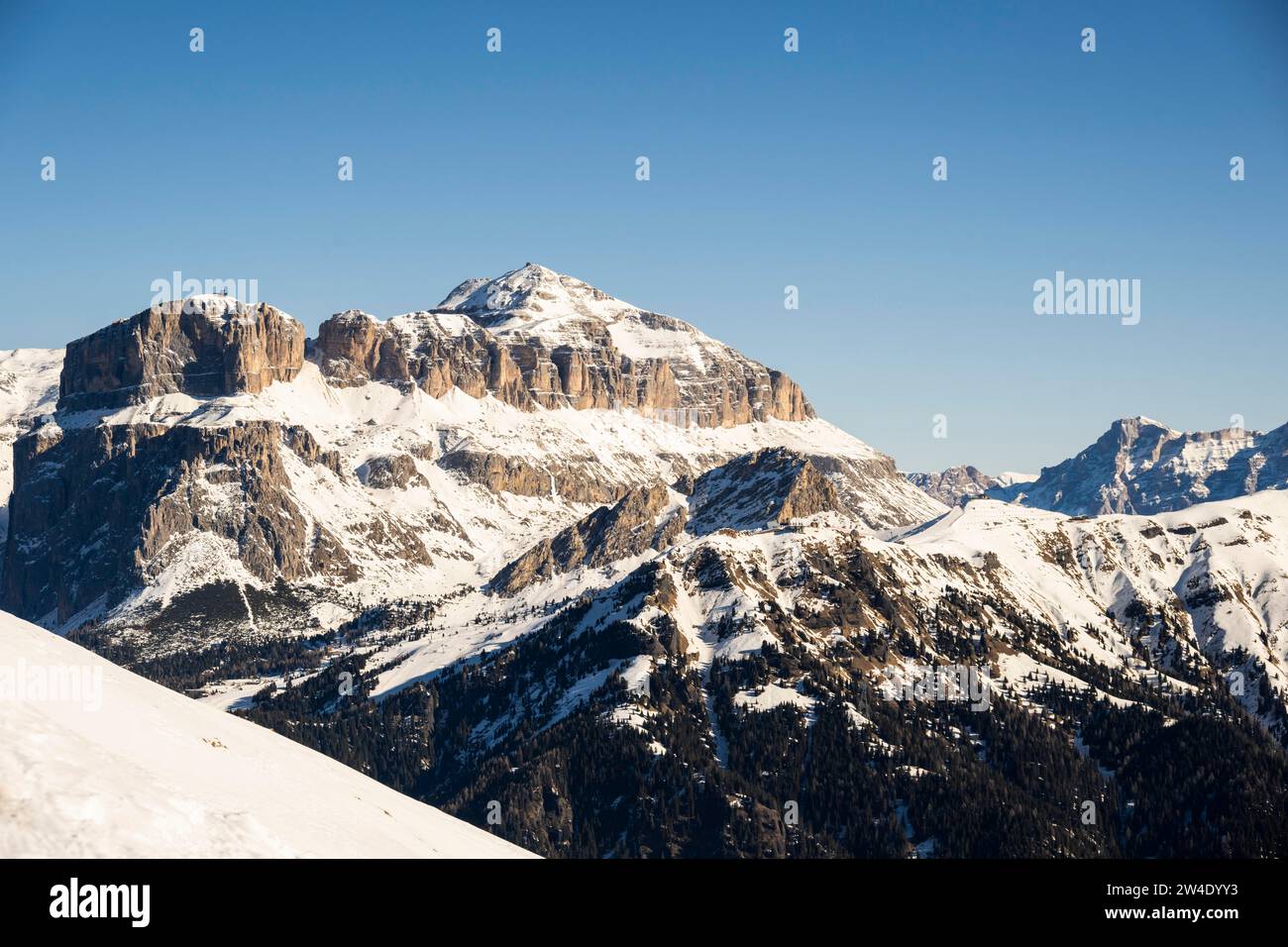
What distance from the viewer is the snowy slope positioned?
1019 inches

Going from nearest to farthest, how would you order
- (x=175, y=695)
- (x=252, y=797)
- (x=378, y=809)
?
(x=252, y=797)
(x=378, y=809)
(x=175, y=695)

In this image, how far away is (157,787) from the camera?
28.2m

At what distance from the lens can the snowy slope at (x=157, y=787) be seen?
25.9m
